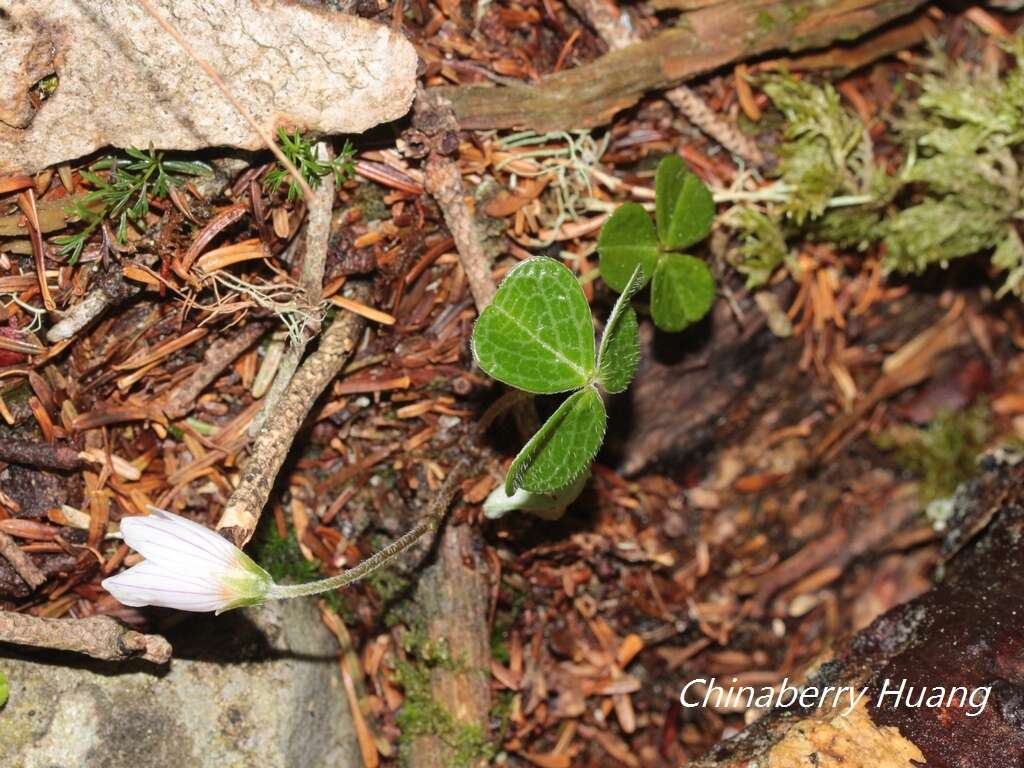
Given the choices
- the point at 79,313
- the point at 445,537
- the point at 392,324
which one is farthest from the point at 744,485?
Answer: the point at 79,313

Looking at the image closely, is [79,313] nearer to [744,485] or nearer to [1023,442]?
[744,485]

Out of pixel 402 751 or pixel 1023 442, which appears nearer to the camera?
pixel 402 751

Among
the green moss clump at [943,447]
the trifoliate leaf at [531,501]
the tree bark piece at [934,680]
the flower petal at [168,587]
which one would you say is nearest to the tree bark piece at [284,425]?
the flower petal at [168,587]

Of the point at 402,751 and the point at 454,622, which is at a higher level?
the point at 454,622

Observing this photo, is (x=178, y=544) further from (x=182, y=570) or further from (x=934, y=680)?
(x=934, y=680)

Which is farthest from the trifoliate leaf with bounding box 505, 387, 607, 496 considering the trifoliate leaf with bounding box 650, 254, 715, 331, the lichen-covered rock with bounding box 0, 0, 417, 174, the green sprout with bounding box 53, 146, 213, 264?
the green sprout with bounding box 53, 146, 213, 264

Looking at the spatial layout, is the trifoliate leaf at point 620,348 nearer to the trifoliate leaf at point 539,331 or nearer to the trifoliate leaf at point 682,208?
the trifoliate leaf at point 539,331

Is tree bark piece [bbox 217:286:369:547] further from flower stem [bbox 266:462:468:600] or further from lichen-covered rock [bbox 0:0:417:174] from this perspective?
lichen-covered rock [bbox 0:0:417:174]
